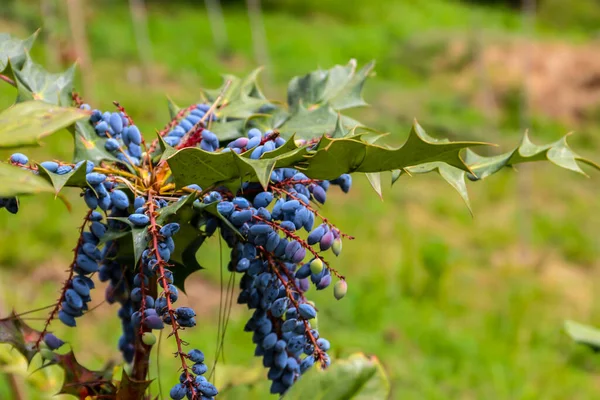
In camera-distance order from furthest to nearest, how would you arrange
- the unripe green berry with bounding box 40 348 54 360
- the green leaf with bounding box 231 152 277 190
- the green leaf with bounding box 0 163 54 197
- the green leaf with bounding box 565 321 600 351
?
1. the green leaf with bounding box 565 321 600 351
2. the unripe green berry with bounding box 40 348 54 360
3. the green leaf with bounding box 231 152 277 190
4. the green leaf with bounding box 0 163 54 197

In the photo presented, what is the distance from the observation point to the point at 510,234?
448 centimetres

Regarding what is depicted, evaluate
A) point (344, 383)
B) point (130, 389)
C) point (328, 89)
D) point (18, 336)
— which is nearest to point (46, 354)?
point (18, 336)

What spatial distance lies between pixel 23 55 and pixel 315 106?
1.13 feet

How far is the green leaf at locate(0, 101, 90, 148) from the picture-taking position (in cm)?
45

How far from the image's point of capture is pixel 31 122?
468mm

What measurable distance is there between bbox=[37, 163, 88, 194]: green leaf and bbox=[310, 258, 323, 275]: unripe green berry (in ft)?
0.73

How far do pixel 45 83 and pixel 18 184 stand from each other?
45 cm

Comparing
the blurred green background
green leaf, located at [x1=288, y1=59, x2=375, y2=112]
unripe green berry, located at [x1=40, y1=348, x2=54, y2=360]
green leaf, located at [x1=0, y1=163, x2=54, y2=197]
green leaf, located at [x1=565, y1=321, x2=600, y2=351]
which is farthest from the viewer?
the blurred green background

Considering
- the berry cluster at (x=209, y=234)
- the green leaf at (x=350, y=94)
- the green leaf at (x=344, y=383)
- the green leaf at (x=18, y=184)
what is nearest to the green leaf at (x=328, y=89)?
the green leaf at (x=350, y=94)

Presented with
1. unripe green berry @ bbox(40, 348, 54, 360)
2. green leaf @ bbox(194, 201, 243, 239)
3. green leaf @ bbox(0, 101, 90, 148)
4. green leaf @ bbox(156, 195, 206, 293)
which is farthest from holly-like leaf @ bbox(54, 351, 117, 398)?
green leaf @ bbox(0, 101, 90, 148)

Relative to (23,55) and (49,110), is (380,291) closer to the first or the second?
(23,55)

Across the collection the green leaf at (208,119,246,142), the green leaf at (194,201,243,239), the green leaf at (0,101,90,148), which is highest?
the green leaf at (0,101,90,148)

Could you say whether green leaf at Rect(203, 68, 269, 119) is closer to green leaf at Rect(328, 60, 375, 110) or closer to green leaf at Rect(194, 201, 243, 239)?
green leaf at Rect(328, 60, 375, 110)

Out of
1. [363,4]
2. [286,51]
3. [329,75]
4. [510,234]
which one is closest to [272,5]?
[363,4]
